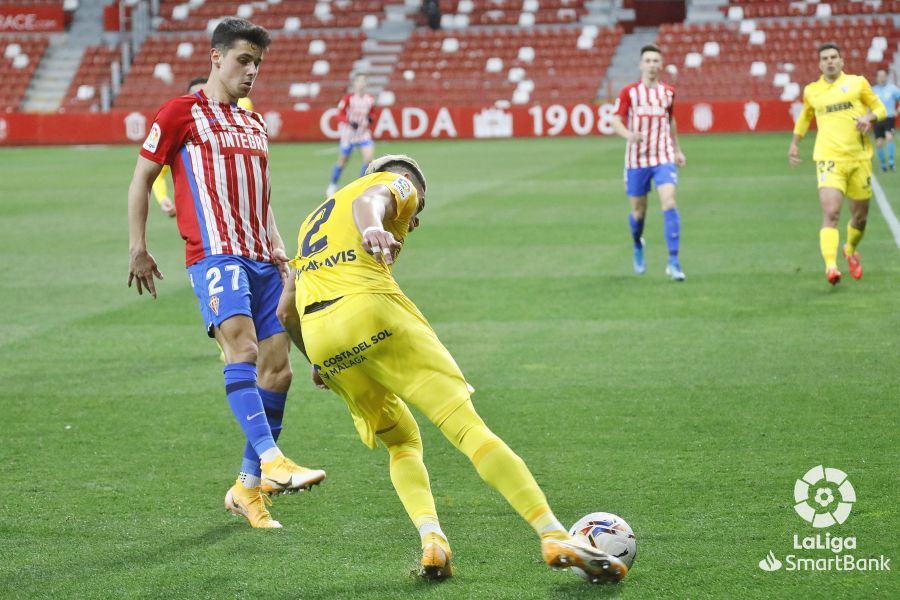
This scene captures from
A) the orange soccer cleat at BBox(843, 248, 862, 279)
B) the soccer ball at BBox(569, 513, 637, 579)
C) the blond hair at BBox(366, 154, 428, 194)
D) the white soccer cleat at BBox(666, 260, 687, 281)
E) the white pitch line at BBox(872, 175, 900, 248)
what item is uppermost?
the blond hair at BBox(366, 154, 428, 194)

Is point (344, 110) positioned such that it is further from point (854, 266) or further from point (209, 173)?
point (209, 173)

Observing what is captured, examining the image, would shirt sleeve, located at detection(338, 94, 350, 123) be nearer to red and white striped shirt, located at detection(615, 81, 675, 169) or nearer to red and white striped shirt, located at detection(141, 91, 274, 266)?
red and white striped shirt, located at detection(615, 81, 675, 169)

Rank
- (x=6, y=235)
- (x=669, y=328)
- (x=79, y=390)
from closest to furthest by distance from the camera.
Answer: (x=79, y=390), (x=669, y=328), (x=6, y=235)

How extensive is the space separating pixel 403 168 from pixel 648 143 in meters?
8.27

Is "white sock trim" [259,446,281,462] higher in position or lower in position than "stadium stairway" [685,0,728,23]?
higher

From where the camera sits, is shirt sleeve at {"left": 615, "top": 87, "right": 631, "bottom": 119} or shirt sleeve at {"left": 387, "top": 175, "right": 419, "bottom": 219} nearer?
shirt sleeve at {"left": 387, "top": 175, "right": 419, "bottom": 219}

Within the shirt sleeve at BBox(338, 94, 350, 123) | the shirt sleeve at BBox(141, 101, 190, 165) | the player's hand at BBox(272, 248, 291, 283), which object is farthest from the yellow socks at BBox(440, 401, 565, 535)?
the shirt sleeve at BBox(338, 94, 350, 123)

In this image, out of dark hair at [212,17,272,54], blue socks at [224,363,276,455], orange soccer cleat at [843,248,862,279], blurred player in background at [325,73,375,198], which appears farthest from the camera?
blurred player in background at [325,73,375,198]

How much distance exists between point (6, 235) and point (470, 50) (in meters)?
27.9

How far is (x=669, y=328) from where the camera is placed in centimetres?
1016

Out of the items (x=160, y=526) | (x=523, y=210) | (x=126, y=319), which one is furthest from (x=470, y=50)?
(x=160, y=526)

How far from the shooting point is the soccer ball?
4.82 m

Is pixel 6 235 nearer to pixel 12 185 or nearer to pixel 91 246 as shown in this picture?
pixel 91 246

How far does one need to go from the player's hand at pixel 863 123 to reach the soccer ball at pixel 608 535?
26.0 feet
